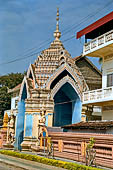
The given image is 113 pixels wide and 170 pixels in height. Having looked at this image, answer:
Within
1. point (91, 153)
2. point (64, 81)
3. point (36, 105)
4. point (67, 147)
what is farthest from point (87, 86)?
point (91, 153)

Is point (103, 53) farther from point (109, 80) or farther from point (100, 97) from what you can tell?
point (100, 97)

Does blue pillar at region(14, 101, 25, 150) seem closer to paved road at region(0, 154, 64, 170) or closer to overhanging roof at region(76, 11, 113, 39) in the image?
paved road at region(0, 154, 64, 170)

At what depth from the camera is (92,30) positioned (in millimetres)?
21438

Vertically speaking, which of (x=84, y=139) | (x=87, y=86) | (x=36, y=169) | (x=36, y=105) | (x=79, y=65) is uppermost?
(x=79, y=65)

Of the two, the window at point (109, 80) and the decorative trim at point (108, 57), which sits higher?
the decorative trim at point (108, 57)

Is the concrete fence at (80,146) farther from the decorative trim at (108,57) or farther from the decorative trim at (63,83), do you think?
the decorative trim at (63,83)

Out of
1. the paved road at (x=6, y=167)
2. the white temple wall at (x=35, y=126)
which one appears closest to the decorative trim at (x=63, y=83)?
the white temple wall at (x=35, y=126)

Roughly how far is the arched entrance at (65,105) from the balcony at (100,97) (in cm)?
645

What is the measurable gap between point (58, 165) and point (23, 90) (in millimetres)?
15621

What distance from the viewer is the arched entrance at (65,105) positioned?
2828 centimetres

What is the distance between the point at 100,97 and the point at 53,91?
26.0 ft

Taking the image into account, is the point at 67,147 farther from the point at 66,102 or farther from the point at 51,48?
the point at 51,48

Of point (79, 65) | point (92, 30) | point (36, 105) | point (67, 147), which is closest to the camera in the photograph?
point (67, 147)

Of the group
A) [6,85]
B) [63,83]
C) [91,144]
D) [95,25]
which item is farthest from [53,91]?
[6,85]
